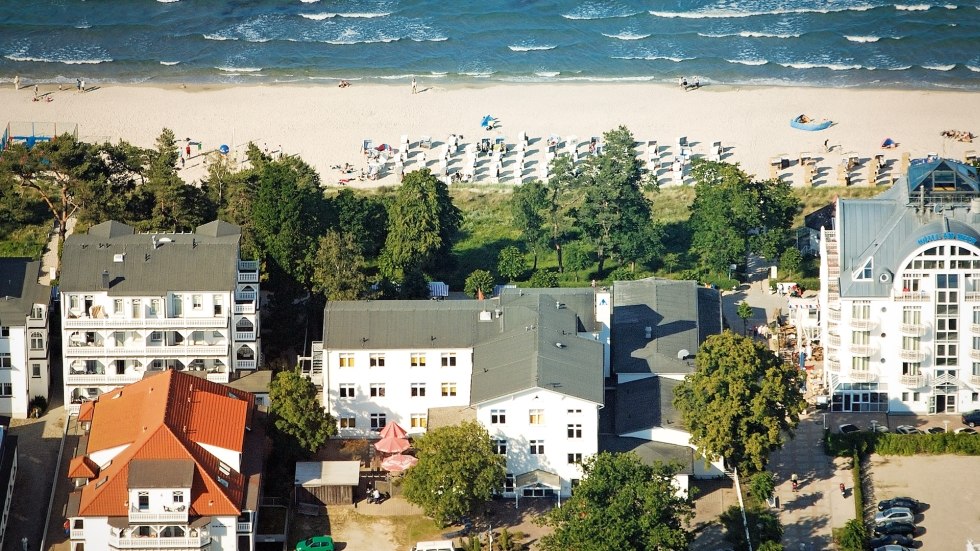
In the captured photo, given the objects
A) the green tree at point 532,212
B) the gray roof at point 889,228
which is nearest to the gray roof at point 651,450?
the gray roof at point 889,228

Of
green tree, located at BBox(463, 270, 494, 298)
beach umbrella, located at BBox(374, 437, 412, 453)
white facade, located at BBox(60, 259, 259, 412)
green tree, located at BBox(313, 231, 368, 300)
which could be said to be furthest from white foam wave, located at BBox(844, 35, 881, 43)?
beach umbrella, located at BBox(374, 437, 412, 453)

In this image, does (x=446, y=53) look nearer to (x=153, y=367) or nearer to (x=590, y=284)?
(x=590, y=284)

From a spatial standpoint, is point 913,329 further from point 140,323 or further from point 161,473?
point 140,323

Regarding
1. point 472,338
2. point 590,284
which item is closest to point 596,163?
point 590,284

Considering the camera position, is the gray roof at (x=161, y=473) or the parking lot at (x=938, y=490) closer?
the gray roof at (x=161, y=473)

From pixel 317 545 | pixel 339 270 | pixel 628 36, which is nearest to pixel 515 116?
pixel 628 36

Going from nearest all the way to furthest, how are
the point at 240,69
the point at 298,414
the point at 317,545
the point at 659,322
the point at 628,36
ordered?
1. the point at 317,545
2. the point at 298,414
3. the point at 659,322
4. the point at 240,69
5. the point at 628,36

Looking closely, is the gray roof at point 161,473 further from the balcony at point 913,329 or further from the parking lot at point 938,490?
the balcony at point 913,329

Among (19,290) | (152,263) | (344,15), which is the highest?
(344,15)
